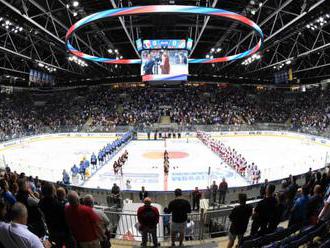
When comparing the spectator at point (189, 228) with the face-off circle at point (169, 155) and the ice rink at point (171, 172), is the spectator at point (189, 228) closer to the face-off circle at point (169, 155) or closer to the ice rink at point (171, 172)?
the ice rink at point (171, 172)

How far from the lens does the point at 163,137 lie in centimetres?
3591

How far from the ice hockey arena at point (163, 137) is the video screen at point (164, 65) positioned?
96mm

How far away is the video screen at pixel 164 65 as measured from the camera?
2577 centimetres

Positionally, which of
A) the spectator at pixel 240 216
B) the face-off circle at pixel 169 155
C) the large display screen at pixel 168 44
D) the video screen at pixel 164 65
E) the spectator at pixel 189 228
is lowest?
the face-off circle at pixel 169 155

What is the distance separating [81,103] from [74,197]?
47.2 meters

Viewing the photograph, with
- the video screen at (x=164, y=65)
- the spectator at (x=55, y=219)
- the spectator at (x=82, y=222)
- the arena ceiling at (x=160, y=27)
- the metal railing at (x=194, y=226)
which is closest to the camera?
the spectator at (x=82, y=222)

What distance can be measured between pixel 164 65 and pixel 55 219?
74.8 feet

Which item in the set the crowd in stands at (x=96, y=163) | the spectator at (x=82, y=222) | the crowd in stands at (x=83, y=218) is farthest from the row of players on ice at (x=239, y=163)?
the spectator at (x=82, y=222)

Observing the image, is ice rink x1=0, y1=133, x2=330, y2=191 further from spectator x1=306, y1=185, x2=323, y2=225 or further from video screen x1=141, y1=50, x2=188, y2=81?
spectator x1=306, y1=185, x2=323, y2=225

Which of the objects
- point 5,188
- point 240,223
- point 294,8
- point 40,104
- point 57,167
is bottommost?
point 57,167

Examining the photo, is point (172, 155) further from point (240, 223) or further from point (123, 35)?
point (240, 223)

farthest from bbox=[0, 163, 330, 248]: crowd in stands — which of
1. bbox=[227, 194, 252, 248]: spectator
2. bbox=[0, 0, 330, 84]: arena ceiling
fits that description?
bbox=[0, 0, 330, 84]: arena ceiling

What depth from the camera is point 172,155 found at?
23.6 m

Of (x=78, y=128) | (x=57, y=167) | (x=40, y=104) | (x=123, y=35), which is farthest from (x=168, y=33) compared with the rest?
(x=40, y=104)
